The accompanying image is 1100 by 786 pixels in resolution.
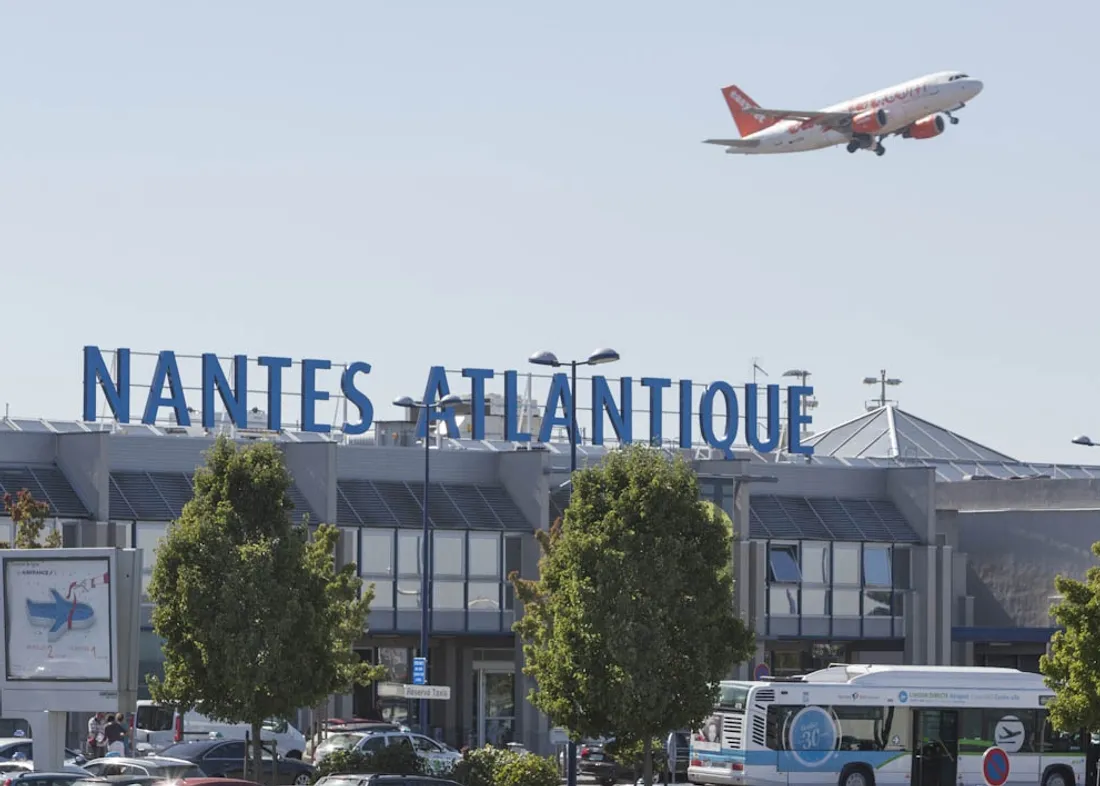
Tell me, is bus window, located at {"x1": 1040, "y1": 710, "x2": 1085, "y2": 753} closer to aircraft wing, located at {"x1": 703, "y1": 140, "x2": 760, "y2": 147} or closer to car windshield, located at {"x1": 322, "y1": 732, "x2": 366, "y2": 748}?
car windshield, located at {"x1": 322, "y1": 732, "x2": 366, "y2": 748}

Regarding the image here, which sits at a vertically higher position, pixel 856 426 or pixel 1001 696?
pixel 856 426

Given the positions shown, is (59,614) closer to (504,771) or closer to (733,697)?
(504,771)

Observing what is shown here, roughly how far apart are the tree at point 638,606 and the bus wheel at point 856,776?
33.3 ft

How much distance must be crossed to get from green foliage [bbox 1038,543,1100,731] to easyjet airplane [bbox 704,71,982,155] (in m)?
45.2

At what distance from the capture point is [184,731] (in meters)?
55.2

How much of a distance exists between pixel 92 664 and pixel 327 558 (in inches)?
301

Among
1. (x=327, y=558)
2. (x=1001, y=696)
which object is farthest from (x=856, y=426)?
(x=327, y=558)

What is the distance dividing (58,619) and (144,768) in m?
3.25

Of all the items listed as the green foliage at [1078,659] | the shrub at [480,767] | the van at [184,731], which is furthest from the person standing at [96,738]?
the green foliage at [1078,659]

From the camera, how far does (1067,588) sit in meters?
41.7

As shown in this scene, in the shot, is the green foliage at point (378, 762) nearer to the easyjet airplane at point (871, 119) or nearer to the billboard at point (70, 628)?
the billboard at point (70, 628)

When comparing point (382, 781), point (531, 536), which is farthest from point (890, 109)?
point (382, 781)

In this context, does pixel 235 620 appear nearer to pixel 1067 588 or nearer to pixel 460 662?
pixel 1067 588

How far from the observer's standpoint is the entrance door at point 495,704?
70.8 meters
